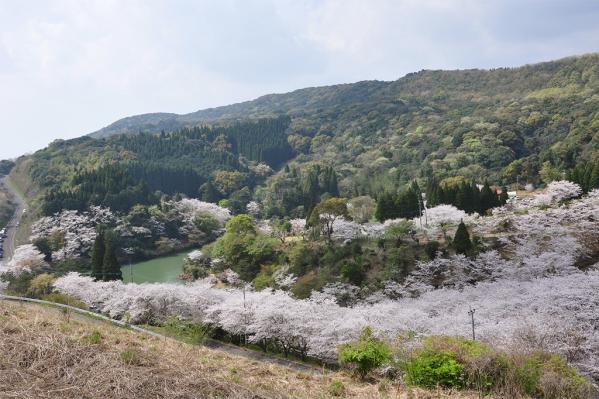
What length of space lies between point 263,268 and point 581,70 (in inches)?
4330

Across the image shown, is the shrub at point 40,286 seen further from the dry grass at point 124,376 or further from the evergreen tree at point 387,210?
the dry grass at point 124,376

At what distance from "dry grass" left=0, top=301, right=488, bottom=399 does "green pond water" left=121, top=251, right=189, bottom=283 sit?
115ft

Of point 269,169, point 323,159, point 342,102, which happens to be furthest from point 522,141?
point 342,102

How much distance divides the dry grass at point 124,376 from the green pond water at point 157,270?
3519cm

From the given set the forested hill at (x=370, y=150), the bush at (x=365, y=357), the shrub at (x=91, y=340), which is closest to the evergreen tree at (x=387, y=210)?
the forested hill at (x=370, y=150)

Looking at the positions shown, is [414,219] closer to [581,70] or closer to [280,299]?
[280,299]

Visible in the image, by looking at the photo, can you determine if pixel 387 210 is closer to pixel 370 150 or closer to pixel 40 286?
pixel 40 286

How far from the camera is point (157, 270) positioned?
4750 cm

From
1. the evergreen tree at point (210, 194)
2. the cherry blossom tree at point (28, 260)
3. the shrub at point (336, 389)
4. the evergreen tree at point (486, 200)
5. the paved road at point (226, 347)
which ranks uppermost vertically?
the evergreen tree at point (210, 194)

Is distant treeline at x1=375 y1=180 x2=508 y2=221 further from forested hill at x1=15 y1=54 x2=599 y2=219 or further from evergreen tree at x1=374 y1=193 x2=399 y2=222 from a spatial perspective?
forested hill at x1=15 y1=54 x2=599 y2=219

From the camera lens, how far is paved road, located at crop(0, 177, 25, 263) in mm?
52356

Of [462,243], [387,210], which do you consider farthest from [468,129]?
[462,243]

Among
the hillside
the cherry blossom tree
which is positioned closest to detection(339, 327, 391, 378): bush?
the cherry blossom tree

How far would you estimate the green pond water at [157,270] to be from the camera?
140 feet
